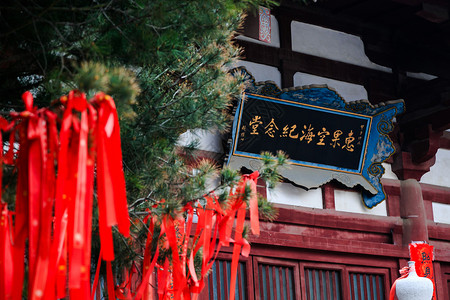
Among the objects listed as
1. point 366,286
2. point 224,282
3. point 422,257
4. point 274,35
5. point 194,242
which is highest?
point 274,35

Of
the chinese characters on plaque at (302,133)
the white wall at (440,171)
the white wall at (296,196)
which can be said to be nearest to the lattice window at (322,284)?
the white wall at (296,196)

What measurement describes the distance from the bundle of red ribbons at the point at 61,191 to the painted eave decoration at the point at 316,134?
3.45 meters

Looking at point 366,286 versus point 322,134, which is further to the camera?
point 366,286

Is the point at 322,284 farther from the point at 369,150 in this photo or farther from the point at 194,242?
the point at 194,242

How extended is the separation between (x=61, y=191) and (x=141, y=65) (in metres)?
1.12

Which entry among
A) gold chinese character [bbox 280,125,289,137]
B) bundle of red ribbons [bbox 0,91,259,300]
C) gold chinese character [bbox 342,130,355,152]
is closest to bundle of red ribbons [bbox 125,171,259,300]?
bundle of red ribbons [bbox 0,91,259,300]

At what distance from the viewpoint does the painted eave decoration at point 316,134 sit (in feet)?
21.6

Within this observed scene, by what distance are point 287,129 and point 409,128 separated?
5.07ft

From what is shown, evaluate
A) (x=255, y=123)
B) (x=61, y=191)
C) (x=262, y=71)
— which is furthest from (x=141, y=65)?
(x=262, y=71)

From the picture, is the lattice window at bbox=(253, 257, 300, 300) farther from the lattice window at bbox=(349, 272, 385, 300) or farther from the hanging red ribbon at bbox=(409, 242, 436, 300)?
the hanging red ribbon at bbox=(409, 242, 436, 300)

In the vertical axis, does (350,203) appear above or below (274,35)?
below

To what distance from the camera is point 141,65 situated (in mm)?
3891

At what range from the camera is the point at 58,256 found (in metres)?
2.94

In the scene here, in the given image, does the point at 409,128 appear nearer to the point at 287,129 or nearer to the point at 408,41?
the point at 408,41
